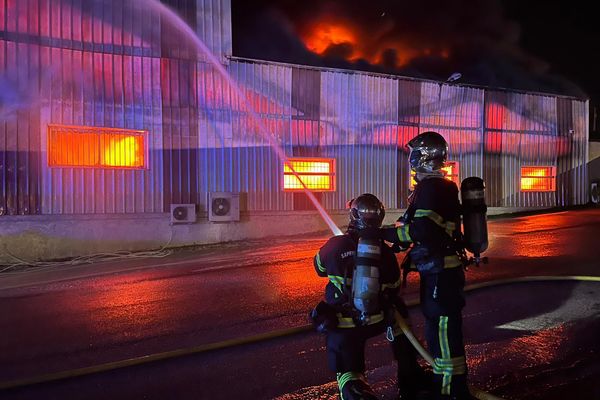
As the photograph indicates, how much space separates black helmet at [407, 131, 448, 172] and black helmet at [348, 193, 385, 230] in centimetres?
45

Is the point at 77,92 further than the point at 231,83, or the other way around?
the point at 231,83

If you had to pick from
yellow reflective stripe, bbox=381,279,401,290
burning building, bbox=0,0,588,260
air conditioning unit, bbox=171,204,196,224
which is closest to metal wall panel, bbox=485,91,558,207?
burning building, bbox=0,0,588,260

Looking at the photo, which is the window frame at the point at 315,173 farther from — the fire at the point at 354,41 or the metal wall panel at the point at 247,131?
the fire at the point at 354,41

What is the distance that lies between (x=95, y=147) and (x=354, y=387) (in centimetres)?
906

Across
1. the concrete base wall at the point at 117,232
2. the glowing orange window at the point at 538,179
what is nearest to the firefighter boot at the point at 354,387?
the concrete base wall at the point at 117,232

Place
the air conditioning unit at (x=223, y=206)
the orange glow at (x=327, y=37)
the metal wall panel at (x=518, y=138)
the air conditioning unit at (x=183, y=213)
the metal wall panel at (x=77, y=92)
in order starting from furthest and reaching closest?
the orange glow at (x=327, y=37) → the metal wall panel at (x=518, y=138) → the air conditioning unit at (x=223, y=206) → the air conditioning unit at (x=183, y=213) → the metal wall panel at (x=77, y=92)

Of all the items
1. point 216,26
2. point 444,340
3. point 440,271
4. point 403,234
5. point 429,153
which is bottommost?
point 444,340

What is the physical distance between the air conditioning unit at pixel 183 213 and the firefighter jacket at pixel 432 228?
8.12 m

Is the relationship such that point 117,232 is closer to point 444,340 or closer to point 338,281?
point 338,281

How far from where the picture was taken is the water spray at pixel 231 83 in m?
10.8

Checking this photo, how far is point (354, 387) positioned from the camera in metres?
2.64

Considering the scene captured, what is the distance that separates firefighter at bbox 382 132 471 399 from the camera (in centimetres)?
277

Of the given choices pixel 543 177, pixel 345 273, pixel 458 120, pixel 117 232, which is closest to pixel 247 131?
pixel 117 232

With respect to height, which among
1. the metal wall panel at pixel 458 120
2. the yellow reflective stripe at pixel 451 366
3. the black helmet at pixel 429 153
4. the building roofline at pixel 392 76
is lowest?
the yellow reflective stripe at pixel 451 366
